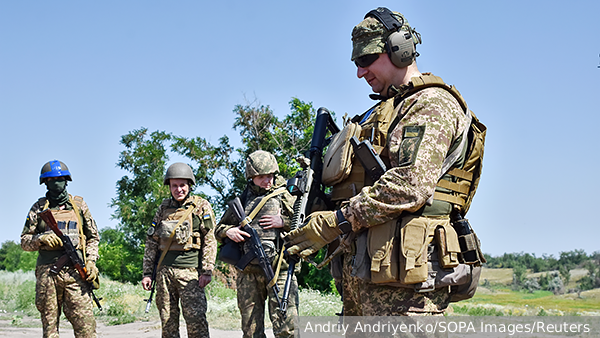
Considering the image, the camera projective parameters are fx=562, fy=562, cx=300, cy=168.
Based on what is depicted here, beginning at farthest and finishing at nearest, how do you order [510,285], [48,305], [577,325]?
[510,285] → [577,325] → [48,305]

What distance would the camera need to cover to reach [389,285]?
123 inches

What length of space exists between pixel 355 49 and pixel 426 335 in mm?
1743

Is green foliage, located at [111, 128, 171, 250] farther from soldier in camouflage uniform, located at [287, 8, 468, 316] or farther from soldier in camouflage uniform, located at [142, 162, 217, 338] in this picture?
soldier in camouflage uniform, located at [287, 8, 468, 316]

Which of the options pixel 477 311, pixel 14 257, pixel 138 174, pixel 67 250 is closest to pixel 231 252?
pixel 67 250

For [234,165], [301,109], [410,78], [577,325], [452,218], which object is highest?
[301,109]

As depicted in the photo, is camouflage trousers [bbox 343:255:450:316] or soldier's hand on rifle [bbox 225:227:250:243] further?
soldier's hand on rifle [bbox 225:227:250:243]

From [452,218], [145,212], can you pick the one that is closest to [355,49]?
[452,218]

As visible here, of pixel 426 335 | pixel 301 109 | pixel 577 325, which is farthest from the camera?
pixel 301 109

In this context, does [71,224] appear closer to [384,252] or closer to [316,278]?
[384,252]

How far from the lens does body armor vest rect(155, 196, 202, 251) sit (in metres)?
6.84

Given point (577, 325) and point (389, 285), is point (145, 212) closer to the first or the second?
point (577, 325)

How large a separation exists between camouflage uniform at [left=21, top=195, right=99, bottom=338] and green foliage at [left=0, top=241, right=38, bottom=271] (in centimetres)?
3761

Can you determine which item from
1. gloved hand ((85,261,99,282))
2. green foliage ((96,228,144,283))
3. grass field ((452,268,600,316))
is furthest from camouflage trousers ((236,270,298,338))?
green foliage ((96,228,144,283))

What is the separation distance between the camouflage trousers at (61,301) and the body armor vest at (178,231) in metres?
1.12
